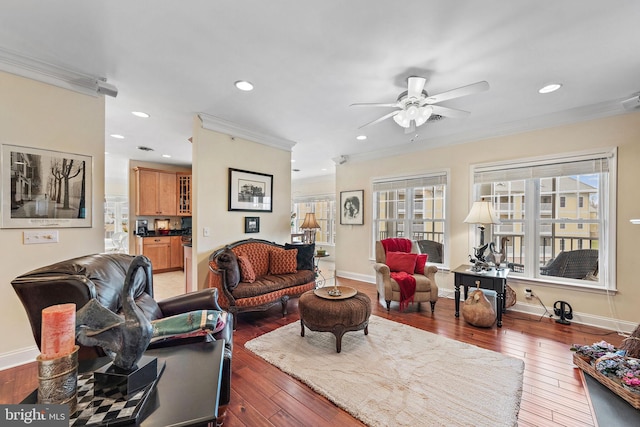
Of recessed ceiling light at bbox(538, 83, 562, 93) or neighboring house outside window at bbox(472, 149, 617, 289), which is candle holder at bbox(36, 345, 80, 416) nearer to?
recessed ceiling light at bbox(538, 83, 562, 93)

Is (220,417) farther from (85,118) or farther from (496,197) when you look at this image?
(496,197)

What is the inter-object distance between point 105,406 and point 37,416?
18 centimetres

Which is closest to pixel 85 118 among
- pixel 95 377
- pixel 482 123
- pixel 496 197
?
pixel 95 377

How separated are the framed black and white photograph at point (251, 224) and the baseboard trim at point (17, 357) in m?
2.46

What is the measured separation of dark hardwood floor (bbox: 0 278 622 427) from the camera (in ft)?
5.54

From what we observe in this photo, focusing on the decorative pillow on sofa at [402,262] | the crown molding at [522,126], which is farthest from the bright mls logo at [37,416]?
the crown molding at [522,126]

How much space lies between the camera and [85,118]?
2.59 meters

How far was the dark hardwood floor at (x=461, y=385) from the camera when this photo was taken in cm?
169

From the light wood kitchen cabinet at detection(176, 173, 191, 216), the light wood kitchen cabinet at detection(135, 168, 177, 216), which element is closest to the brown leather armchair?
the light wood kitchen cabinet at detection(135, 168, 177, 216)

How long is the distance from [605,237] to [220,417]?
4.44 m

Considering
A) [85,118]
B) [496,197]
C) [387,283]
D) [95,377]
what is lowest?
[387,283]

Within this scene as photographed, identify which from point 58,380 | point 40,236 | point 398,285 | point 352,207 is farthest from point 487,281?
point 40,236

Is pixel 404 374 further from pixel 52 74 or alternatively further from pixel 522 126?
pixel 52 74

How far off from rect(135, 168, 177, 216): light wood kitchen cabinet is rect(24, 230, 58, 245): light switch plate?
4.00 meters
